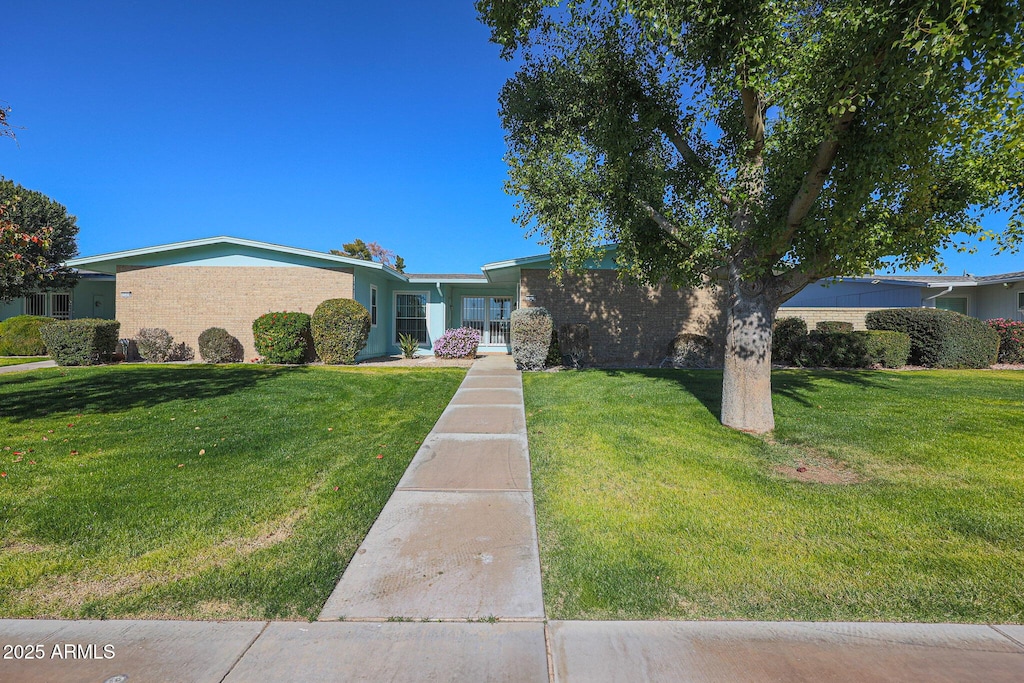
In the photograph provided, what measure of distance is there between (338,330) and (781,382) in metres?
11.4

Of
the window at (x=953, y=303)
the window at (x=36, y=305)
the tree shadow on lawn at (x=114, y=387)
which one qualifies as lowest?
the tree shadow on lawn at (x=114, y=387)

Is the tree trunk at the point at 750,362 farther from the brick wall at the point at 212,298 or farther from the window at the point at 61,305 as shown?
the window at the point at 61,305

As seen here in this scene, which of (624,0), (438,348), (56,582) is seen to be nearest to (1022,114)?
(624,0)

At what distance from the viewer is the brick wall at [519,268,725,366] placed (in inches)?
579

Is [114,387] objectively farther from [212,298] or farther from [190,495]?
[190,495]

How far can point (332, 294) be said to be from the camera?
1486 centimetres

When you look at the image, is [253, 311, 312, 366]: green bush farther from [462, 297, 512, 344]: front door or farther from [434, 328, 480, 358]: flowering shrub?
[462, 297, 512, 344]: front door

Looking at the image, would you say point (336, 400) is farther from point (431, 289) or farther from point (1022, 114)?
point (431, 289)

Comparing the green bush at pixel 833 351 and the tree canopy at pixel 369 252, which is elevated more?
the tree canopy at pixel 369 252

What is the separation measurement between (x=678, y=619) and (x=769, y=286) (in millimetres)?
5281

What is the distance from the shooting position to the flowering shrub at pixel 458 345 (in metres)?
15.7

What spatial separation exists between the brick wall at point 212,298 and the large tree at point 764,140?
9.61 meters

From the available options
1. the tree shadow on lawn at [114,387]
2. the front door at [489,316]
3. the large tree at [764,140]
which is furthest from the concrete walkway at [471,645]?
the front door at [489,316]

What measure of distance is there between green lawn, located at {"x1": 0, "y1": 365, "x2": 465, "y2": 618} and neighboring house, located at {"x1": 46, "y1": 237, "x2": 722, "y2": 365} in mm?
6783
